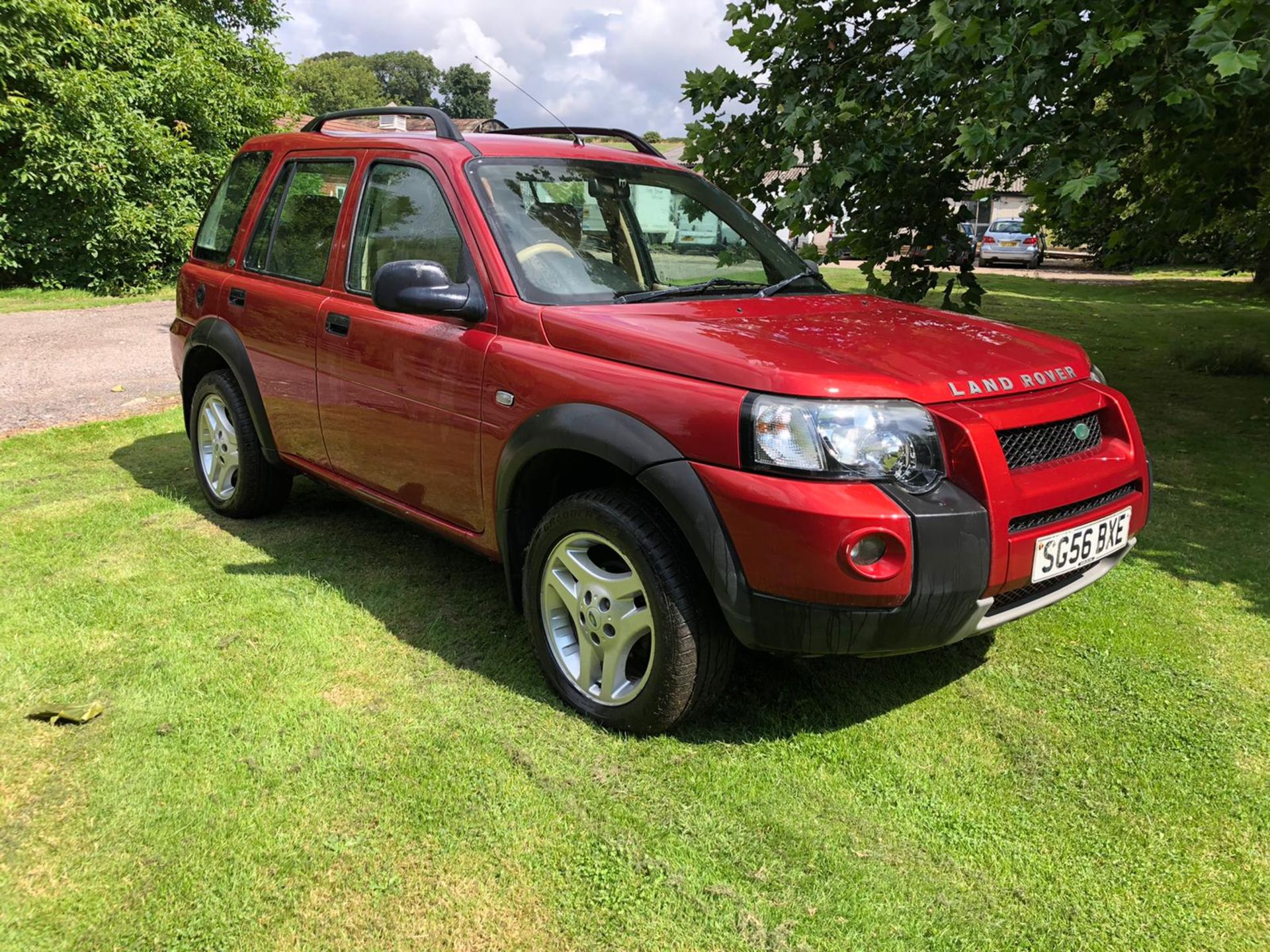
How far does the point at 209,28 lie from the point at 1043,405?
17877 mm

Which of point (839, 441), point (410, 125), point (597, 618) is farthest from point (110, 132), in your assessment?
point (839, 441)

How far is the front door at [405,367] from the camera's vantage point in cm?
338

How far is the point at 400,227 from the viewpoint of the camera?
148 inches

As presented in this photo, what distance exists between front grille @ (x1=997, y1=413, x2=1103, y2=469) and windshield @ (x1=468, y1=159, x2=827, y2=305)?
1249mm

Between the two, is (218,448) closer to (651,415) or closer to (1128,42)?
(651,415)

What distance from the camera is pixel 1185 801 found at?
2734mm

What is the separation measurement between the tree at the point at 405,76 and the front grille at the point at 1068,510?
13493 cm

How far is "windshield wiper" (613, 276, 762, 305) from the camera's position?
3338 mm

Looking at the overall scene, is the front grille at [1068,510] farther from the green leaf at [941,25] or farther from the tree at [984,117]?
the green leaf at [941,25]

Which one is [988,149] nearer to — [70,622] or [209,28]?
[70,622]

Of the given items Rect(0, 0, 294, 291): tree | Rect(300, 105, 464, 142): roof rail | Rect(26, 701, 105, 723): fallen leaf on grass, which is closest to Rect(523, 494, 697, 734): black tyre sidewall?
Rect(26, 701, 105, 723): fallen leaf on grass

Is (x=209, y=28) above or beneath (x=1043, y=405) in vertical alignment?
above

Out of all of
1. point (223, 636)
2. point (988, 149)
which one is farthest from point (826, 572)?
point (988, 149)

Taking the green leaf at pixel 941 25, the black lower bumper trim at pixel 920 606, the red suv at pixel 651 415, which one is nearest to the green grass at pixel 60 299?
the red suv at pixel 651 415
